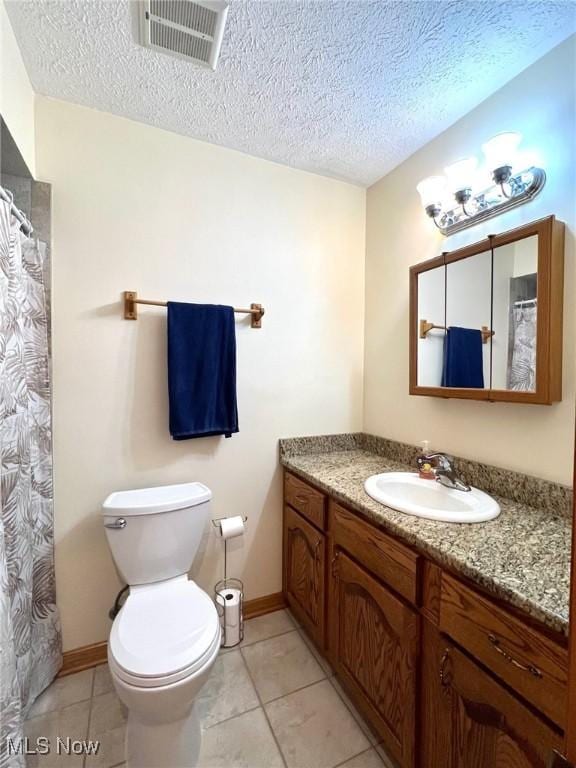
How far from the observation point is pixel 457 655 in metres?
0.86

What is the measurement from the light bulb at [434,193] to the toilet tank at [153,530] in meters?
1.62

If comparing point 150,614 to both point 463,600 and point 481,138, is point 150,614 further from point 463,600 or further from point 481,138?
point 481,138

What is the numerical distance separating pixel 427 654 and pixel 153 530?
1058 millimetres

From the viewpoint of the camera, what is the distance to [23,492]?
1.18 metres

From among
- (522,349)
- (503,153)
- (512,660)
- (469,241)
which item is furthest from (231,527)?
(503,153)

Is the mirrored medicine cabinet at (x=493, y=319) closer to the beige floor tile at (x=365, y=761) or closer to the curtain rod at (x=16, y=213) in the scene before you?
the beige floor tile at (x=365, y=761)

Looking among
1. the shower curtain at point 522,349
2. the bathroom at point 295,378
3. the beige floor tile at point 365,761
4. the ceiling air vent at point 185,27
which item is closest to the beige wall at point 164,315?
the bathroom at point 295,378

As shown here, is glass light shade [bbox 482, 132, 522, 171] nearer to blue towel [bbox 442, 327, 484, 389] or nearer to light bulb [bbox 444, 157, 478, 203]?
light bulb [bbox 444, 157, 478, 203]

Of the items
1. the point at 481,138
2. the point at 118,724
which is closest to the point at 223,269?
the point at 481,138

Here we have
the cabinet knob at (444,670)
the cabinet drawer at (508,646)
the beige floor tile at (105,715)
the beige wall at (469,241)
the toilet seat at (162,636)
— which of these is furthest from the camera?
the beige floor tile at (105,715)

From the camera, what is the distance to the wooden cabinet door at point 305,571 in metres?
1.50

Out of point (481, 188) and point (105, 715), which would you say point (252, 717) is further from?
point (481, 188)

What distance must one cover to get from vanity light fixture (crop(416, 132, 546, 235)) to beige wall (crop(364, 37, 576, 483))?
4 centimetres

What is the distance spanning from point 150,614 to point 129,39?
6.62 feet
